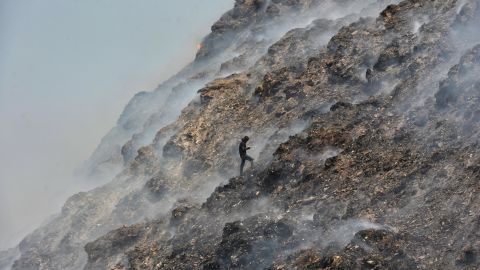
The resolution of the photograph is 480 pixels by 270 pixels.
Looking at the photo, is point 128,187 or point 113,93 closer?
point 128,187

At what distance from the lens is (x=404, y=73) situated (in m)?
26.6

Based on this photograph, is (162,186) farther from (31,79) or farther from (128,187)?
(31,79)

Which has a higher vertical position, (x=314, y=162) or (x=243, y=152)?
(x=243, y=152)

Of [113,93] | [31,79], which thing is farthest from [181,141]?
[31,79]

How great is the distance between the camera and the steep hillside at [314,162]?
1941 cm

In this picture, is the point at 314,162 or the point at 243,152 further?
the point at 243,152

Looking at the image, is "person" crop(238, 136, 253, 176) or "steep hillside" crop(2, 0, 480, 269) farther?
"person" crop(238, 136, 253, 176)

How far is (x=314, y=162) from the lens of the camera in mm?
24016

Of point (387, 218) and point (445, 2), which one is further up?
point (445, 2)

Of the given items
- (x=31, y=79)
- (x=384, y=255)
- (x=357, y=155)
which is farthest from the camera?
(x=31, y=79)

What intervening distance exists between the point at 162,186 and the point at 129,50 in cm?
7193

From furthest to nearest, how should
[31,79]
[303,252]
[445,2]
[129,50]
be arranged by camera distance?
[31,79] → [129,50] → [445,2] → [303,252]

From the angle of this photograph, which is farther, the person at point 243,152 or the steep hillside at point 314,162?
the person at point 243,152

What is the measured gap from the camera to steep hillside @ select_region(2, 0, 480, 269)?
63.7 feet
